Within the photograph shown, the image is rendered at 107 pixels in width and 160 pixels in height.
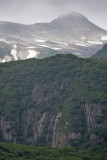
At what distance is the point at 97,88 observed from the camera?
146875 millimetres

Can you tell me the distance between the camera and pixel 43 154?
118 metres

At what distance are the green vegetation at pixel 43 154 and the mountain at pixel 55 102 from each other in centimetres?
844

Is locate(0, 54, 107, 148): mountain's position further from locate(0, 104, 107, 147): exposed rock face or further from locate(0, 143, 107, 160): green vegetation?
locate(0, 143, 107, 160): green vegetation

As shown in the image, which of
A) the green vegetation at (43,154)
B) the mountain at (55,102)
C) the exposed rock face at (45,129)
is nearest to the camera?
the green vegetation at (43,154)

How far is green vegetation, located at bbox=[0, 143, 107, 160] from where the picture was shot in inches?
4456

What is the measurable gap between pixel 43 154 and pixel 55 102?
107ft

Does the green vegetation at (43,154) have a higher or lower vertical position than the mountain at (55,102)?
lower

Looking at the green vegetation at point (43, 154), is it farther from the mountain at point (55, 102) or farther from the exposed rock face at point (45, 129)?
the exposed rock face at point (45, 129)

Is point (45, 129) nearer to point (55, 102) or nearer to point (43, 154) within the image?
point (55, 102)

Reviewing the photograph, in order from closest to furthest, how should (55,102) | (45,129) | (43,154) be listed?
(43,154), (45,129), (55,102)

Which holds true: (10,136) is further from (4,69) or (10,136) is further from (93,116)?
(4,69)

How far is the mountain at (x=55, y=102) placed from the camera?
133m

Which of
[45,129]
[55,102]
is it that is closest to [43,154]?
[45,129]

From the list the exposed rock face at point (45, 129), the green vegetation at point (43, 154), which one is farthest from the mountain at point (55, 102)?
the green vegetation at point (43, 154)
